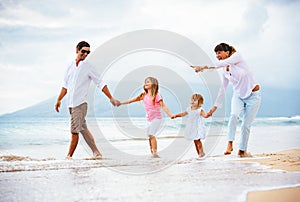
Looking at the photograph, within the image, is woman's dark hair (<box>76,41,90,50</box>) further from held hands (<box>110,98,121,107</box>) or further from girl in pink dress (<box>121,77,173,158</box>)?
girl in pink dress (<box>121,77,173,158</box>)

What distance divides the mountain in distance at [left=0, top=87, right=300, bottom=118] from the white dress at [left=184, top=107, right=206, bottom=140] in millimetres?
136

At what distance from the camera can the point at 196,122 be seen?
3.14 m

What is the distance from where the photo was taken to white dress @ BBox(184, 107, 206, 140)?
3.09 metres

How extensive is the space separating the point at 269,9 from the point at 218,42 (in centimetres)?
43

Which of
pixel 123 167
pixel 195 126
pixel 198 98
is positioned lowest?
pixel 123 167

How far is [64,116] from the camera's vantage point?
380 cm

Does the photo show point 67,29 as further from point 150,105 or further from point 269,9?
point 269,9

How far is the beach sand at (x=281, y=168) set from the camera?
1.74m

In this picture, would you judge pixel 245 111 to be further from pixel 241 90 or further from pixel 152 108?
pixel 152 108

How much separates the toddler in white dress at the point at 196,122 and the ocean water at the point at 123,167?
0.15 m

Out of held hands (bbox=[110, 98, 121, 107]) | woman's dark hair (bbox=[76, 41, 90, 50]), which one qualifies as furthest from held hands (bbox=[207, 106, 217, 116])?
woman's dark hair (bbox=[76, 41, 90, 50])

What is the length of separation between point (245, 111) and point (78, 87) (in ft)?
4.13

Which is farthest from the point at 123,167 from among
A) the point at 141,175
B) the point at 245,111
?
the point at 245,111

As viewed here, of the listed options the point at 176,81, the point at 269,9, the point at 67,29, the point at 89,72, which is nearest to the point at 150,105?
the point at 176,81
